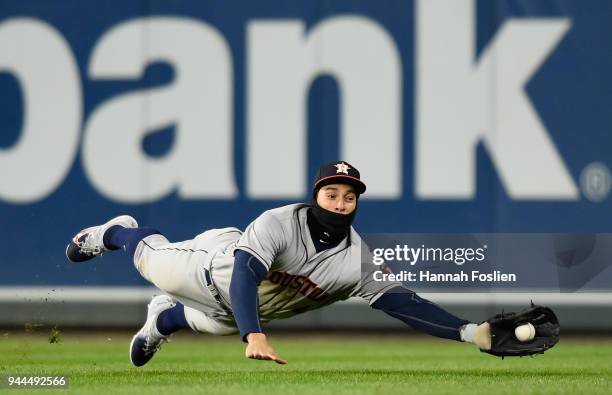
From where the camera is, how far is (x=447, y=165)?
951 centimetres

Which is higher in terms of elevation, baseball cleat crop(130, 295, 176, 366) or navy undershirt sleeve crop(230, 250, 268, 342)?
navy undershirt sleeve crop(230, 250, 268, 342)

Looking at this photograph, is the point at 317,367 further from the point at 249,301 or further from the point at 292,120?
the point at 292,120

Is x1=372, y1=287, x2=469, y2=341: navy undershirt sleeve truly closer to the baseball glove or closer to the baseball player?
the baseball player

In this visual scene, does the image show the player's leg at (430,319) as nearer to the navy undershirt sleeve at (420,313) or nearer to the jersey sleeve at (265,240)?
the navy undershirt sleeve at (420,313)

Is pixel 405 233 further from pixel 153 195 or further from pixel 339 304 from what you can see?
pixel 153 195

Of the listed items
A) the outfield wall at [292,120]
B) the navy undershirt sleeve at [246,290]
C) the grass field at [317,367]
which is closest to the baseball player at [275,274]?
the navy undershirt sleeve at [246,290]

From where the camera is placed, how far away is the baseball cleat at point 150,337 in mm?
6223

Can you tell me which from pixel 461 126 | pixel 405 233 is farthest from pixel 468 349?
pixel 461 126

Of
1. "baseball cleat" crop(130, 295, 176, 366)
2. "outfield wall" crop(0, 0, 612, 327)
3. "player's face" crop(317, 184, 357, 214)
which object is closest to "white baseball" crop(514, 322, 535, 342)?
"player's face" crop(317, 184, 357, 214)

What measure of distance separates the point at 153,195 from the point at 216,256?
146 inches

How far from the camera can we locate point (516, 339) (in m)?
5.40

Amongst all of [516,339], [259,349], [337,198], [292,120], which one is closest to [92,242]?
[337,198]

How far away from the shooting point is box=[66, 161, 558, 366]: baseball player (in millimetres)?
5230

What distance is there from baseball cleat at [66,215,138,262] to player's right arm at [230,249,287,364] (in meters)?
1.46
